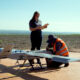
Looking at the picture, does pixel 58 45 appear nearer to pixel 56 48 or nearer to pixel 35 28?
pixel 56 48

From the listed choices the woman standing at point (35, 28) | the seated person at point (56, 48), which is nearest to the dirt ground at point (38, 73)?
the seated person at point (56, 48)

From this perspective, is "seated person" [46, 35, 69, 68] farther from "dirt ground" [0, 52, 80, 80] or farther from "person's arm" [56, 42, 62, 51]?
"dirt ground" [0, 52, 80, 80]

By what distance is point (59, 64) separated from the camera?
9.76 m

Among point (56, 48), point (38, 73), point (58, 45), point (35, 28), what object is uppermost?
point (35, 28)

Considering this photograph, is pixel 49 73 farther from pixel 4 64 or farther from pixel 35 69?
pixel 4 64

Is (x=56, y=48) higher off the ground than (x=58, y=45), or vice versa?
(x=58, y=45)

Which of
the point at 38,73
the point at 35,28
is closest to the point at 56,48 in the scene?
the point at 35,28

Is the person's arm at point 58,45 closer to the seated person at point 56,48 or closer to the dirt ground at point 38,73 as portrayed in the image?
the seated person at point 56,48

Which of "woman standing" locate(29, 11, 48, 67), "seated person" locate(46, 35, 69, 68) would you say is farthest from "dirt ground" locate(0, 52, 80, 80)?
"woman standing" locate(29, 11, 48, 67)

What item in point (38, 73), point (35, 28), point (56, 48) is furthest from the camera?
point (56, 48)

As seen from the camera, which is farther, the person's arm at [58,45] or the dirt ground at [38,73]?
the person's arm at [58,45]

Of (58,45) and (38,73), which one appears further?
(58,45)

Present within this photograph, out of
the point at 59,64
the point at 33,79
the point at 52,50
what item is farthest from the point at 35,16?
the point at 33,79

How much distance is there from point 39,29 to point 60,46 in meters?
1.06
